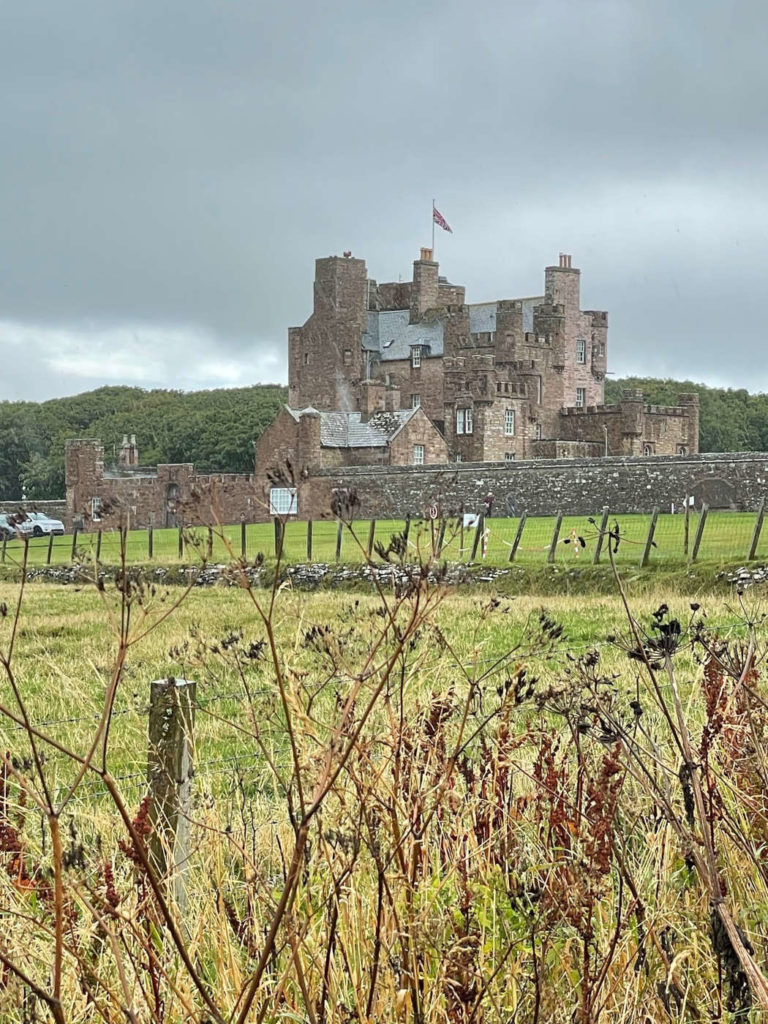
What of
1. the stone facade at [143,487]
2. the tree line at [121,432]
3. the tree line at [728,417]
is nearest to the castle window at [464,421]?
the stone facade at [143,487]

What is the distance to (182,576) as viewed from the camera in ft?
88.1

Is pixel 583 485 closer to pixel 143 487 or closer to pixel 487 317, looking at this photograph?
pixel 143 487

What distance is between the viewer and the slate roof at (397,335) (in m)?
69.0

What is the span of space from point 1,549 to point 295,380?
67.7 meters

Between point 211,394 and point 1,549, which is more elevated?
point 211,394

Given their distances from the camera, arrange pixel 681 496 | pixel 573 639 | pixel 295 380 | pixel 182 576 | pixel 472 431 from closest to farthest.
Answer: pixel 573 639
pixel 182 576
pixel 681 496
pixel 472 431
pixel 295 380

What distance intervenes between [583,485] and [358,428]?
48.5ft

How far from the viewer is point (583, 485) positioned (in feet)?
152

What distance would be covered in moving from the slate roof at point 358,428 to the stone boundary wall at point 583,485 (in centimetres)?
575

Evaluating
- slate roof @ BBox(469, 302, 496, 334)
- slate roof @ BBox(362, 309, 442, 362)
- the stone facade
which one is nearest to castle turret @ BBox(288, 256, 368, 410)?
slate roof @ BBox(362, 309, 442, 362)

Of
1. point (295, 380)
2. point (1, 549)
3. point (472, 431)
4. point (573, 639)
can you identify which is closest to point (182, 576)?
point (573, 639)

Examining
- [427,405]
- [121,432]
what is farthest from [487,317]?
[121,432]

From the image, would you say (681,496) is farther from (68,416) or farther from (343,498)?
(68,416)

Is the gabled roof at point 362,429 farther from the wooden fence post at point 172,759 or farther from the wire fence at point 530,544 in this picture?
the wooden fence post at point 172,759
